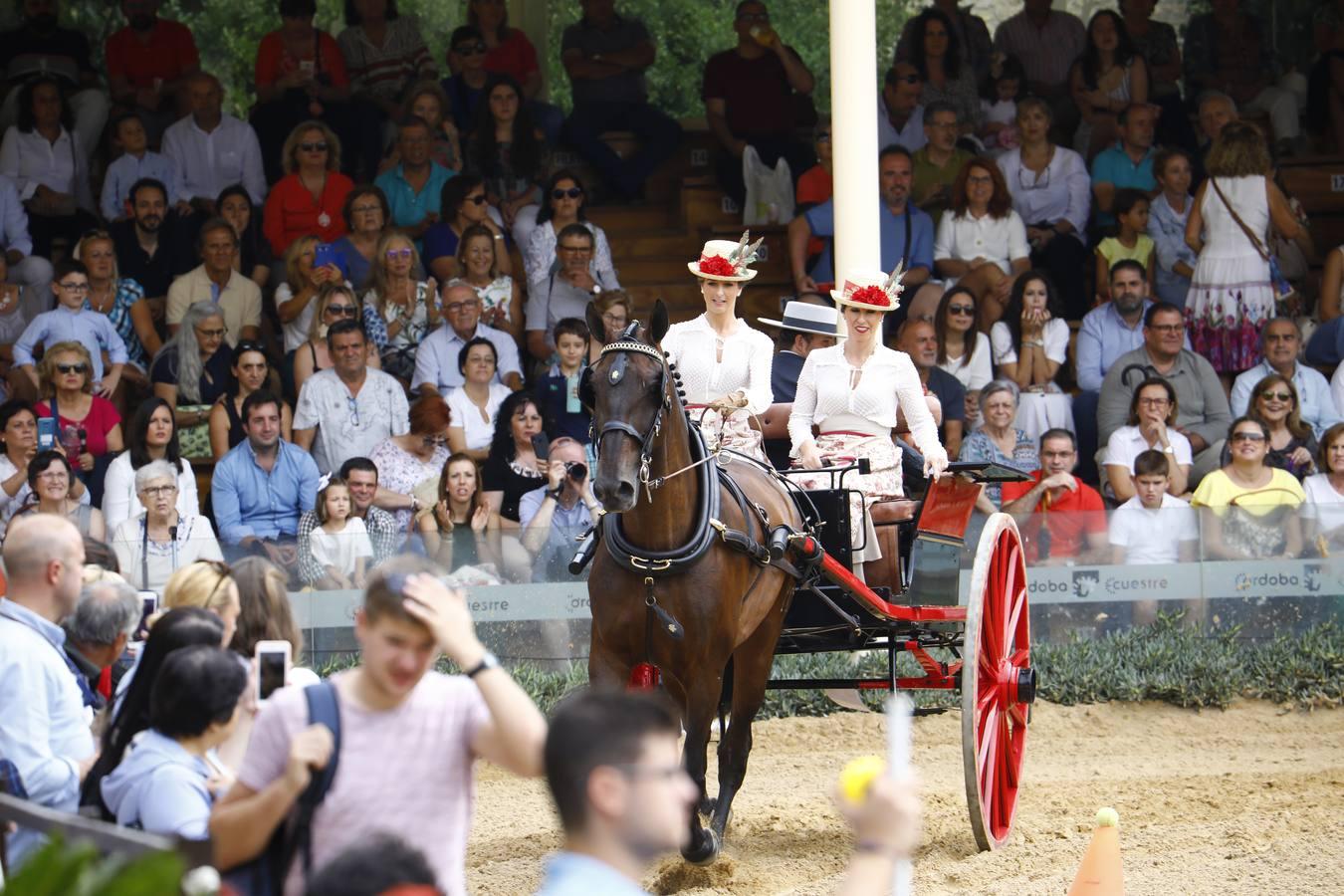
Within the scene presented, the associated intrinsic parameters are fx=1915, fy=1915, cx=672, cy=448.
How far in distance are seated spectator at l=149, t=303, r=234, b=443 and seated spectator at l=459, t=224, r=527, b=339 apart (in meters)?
1.64

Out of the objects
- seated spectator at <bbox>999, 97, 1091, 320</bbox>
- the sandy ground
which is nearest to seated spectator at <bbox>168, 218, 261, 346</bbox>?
the sandy ground

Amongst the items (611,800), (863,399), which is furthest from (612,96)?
(611,800)

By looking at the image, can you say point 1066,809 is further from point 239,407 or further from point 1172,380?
point 239,407

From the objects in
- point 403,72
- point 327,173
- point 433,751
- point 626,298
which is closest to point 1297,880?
point 433,751

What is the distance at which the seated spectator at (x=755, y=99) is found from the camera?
49.8ft

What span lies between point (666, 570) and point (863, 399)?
5.00ft

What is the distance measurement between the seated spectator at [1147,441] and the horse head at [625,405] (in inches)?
225

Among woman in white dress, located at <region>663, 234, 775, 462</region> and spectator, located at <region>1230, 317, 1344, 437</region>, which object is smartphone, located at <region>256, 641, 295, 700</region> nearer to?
woman in white dress, located at <region>663, 234, 775, 462</region>

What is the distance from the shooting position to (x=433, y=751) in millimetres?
3752

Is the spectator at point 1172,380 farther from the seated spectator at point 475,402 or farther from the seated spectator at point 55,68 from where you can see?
the seated spectator at point 55,68

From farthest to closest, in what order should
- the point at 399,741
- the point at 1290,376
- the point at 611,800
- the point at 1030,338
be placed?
the point at 1030,338 → the point at 1290,376 → the point at 399,741 → the point at 611,800

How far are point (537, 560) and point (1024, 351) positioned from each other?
4256 mm

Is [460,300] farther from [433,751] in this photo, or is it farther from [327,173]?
[433,751]

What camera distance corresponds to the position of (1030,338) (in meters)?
13.1
